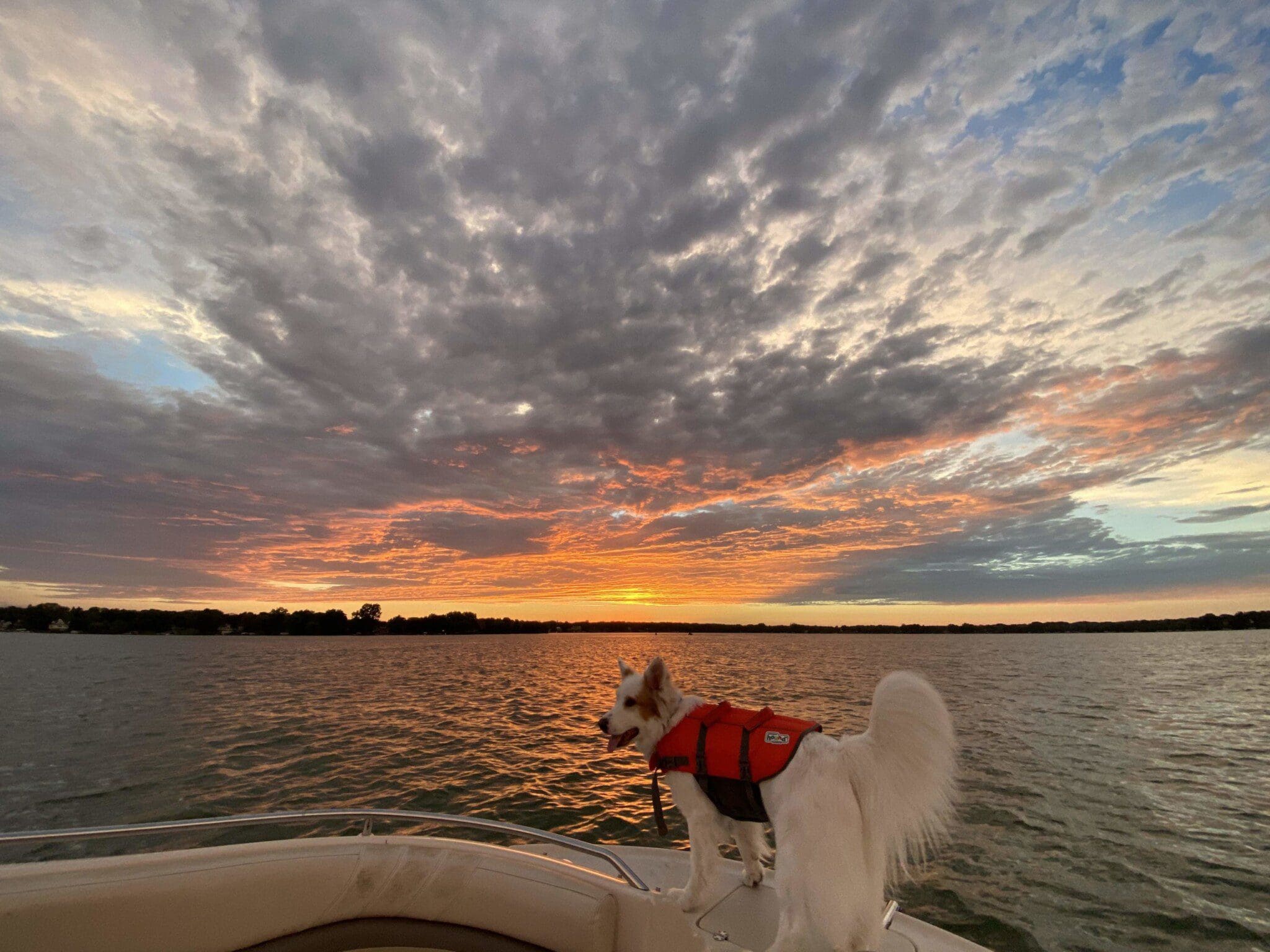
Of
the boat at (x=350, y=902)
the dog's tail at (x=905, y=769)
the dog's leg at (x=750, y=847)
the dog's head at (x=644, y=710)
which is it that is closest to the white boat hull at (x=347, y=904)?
the boat at (x=350, y=902)

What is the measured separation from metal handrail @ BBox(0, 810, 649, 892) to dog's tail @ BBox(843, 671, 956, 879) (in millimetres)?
1440

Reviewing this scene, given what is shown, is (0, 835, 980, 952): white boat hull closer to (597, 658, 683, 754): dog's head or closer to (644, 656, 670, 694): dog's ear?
(597, 658, 683, 754): dog's head

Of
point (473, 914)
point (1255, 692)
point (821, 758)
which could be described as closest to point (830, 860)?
point (821, 758)

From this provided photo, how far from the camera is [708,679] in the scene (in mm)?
27078

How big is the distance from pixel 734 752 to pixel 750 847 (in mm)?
874

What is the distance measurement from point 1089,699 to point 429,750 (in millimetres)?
23763

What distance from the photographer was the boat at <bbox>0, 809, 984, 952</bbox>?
101 inches

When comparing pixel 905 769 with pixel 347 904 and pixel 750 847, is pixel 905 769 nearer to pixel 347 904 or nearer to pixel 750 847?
pixel 750 847

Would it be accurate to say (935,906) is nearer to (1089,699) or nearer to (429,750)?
(429,750)

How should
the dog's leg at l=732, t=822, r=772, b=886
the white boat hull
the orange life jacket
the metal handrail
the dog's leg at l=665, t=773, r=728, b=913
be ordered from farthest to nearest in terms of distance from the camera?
1. the dog's leg at l=732, t=822, r=772, b=886
2. the dog's leg at l=665, t=773, r=728, b=913
3. the orange life jacket
4. the metal handrail
5. the white boat hull

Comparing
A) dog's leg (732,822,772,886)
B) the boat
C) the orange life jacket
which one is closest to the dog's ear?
the orange life jacket

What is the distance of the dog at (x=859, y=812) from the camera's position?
111 inches

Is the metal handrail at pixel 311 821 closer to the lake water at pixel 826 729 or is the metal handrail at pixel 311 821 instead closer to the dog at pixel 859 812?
the dog at pixel 859 812

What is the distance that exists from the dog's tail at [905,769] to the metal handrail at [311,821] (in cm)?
144
